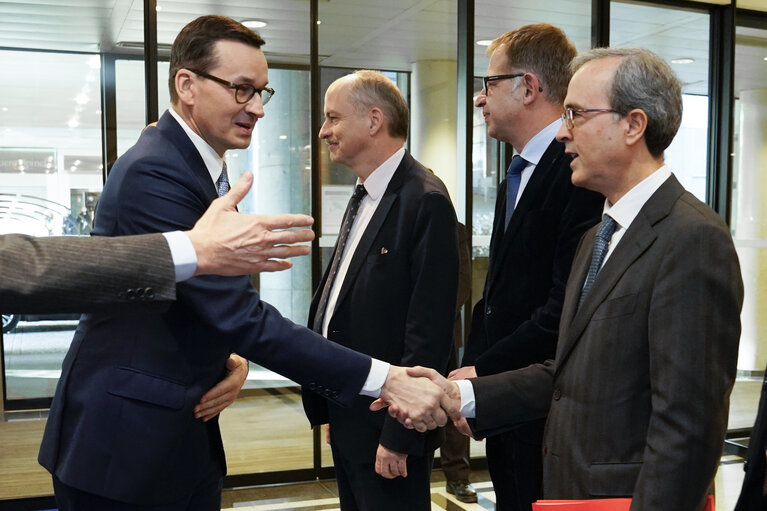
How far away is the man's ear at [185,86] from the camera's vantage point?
1989mm

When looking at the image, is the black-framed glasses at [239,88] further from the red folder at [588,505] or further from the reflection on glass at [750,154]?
the reflection on glass at [750,154]

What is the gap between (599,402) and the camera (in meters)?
1.54

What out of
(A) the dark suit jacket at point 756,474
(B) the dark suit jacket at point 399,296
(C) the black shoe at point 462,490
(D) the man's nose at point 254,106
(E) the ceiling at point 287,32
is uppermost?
(E) the ceiling at point 287,32

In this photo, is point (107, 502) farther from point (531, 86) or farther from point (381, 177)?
point (531, 86)

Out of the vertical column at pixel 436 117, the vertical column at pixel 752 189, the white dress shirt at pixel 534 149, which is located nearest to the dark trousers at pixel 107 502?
the white dress shirt at pixel 534 149

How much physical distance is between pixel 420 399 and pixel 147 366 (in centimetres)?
74

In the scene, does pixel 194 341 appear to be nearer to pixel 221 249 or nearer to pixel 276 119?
pixel 221 249

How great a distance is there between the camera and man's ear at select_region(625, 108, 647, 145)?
5.37 feet

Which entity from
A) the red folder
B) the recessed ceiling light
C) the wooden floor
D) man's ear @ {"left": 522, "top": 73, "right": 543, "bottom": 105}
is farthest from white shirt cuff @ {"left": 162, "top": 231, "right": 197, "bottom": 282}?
the recessed ceiling light

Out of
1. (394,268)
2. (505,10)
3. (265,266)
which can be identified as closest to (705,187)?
(505,10)

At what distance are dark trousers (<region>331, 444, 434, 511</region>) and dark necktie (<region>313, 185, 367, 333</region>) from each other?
47 cm

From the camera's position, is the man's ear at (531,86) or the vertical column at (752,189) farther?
the vertical column at (752,189)

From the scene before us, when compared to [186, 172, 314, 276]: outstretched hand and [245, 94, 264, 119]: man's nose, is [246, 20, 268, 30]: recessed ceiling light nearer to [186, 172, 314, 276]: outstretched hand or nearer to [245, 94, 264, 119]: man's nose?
[245, 94, 264, 119]: man's nose

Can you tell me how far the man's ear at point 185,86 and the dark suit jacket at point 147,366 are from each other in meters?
0.21
